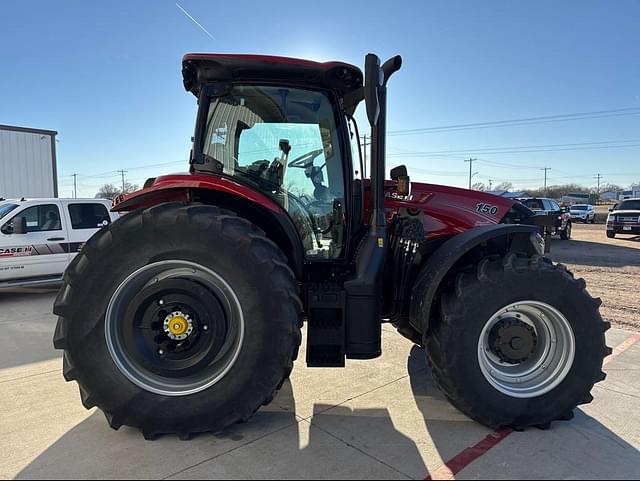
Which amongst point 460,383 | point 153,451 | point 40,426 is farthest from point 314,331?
point 40,426

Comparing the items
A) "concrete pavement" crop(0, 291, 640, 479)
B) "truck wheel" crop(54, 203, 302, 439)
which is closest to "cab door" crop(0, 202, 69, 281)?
"concrete pavement" crop(0, 291, 640, 479)

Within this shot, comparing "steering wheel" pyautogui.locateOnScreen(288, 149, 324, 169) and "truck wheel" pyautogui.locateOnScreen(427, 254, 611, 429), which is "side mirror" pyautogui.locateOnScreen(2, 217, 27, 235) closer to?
"steering wheel" pyautogui.locateOnScreen(288, 149, 324, 169)

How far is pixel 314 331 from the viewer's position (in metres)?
3.04

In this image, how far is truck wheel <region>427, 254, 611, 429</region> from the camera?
2889 mm

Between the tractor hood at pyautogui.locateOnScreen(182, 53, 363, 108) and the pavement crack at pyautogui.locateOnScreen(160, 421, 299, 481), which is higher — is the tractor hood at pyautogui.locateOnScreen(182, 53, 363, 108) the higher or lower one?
the higher one

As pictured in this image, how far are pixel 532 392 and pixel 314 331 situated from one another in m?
1.57

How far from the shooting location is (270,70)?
3113 mm

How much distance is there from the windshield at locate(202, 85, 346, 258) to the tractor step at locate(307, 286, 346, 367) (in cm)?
47

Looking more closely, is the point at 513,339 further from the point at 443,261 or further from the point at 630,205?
the point at 630,205

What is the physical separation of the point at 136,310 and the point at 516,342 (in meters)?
2.62

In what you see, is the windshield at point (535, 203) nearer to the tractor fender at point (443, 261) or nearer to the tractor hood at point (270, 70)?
the tractor fender at point (443, 261)

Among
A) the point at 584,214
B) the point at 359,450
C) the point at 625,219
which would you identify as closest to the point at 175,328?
the point at 359,450

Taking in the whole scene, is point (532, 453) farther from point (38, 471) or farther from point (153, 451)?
point (38, 471)

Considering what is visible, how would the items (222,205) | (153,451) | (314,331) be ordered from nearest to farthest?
(153,451)
(314,331)
(222,205)
